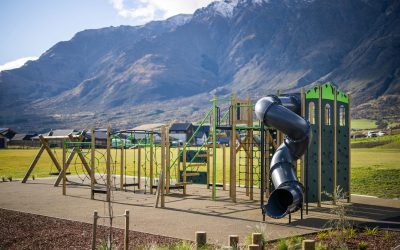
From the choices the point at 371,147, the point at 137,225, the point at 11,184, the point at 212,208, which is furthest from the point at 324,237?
the point at 371,147

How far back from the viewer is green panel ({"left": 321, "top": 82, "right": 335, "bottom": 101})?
1945cm

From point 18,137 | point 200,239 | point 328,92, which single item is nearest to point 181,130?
point 18,137

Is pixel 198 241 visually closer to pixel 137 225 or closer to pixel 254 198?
pixel 137 225

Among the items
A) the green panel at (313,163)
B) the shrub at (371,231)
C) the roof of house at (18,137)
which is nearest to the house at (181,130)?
the roof of house at (18,137)

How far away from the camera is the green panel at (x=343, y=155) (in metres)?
20.1

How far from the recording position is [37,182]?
2941 centimetres

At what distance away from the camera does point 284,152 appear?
16.4 m

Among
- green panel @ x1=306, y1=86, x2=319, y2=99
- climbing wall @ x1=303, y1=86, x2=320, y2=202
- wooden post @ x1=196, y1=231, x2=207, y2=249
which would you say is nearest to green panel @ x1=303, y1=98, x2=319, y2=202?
climbing wall @ x1=303, y1=86, x2=320, y2=202

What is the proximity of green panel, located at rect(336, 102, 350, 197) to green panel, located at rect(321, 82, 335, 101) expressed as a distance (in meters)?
0.59

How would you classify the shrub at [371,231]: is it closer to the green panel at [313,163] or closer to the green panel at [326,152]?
the green panel at [313,163]

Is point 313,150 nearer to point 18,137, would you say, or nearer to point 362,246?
point 362,246

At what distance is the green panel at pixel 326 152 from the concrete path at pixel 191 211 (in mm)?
762

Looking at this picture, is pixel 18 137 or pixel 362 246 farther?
pixel 18 137

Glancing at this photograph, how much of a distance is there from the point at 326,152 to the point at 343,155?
1.30m
